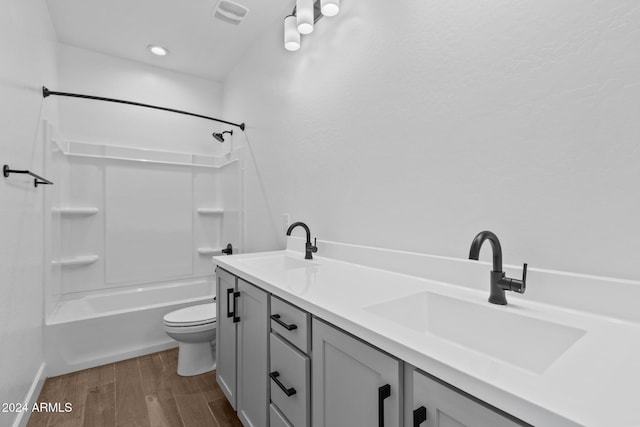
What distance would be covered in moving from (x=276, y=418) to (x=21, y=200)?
174cm

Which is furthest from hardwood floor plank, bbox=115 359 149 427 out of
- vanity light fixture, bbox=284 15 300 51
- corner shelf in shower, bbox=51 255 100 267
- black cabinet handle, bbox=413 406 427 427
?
vanity light fixture, bbox=284 15 300 51

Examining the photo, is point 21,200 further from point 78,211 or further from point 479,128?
point 479,128

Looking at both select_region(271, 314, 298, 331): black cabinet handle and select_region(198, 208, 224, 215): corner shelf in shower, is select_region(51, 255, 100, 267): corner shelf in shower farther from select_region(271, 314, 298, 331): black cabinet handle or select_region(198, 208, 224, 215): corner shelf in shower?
select_region(271, 314, 298, 331): black cabinet handle

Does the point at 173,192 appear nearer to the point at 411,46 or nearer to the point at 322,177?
the point at 322,177

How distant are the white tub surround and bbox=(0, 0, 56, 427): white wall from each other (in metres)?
1.13

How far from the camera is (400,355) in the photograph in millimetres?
629

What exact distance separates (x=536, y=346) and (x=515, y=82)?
0.80 metres

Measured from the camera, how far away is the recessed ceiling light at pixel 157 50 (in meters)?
2.74

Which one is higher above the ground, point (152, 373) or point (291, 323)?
point (291, 323)

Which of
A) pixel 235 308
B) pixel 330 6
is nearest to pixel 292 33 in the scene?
pixel 330 6

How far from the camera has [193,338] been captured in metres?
2.07

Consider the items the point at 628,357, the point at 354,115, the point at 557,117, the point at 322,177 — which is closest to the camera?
the point at 628,357

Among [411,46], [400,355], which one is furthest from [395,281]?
[411,46]

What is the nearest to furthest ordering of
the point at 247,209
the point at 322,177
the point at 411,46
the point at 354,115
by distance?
the point at 411,46
the point at 354,115
the point at 322,177
the point at 247,209
